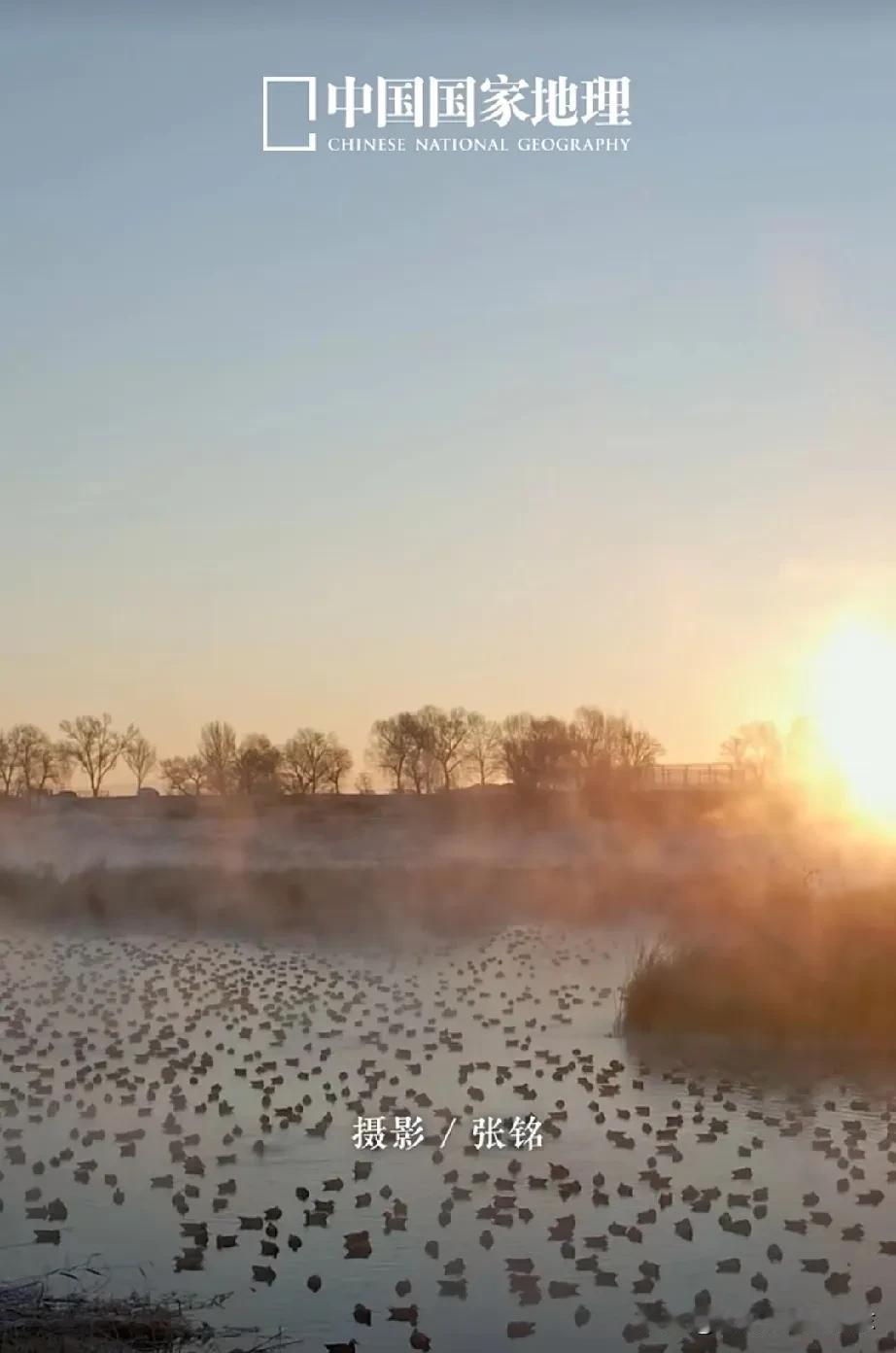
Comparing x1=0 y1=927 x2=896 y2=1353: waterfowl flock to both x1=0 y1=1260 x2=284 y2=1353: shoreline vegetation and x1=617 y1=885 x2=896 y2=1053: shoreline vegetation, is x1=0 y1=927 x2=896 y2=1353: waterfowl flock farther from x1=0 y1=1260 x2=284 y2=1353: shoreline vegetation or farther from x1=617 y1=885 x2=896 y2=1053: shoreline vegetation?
x1=617 y1=885 x2=896 y2=1053: shoreline vegetation

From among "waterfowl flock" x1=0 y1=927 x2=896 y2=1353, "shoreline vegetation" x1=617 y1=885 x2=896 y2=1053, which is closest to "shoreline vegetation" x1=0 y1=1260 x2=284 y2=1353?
"waterfowl flock" x1=0 y1=927 x2=896 y2=1353

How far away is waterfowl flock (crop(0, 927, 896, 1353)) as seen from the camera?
9.91m

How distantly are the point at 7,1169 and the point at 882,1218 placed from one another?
7306 millimetres

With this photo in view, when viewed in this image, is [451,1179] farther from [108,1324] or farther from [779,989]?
[779,989]

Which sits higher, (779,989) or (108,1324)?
(779,989)

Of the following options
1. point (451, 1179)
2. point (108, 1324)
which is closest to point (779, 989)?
point (451, 1179)

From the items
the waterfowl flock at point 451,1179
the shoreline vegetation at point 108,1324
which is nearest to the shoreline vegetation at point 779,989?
the waterfowl flock at point 451,1179

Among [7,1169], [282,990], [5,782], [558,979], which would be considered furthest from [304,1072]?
[5,782]

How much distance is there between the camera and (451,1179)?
12.7m

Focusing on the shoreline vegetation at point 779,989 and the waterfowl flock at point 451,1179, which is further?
the shoreline vegetation at point 779,989

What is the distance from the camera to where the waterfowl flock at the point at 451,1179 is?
9.91 metres

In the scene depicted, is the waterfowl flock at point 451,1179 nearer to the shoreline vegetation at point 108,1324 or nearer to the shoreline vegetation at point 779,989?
the shoreline vegetation at point 108,1324

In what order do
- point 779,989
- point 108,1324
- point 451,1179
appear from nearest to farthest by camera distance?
point 108,1324 < point 451,1179 < point 779,989

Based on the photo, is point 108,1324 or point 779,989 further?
point 779,989
